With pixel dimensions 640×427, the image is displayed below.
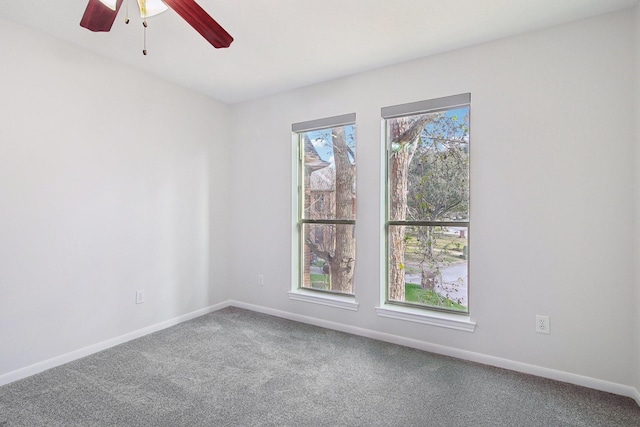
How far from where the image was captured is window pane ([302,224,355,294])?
3.38m

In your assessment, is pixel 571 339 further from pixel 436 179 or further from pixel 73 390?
pixel 73 390

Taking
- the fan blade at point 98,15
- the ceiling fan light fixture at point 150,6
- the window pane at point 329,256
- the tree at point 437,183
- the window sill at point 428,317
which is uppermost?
the ceiling fan light fixture at point 150,6

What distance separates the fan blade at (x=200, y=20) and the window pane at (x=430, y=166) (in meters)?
1.75

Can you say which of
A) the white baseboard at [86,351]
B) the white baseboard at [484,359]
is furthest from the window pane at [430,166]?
the white baseboard at [86,351]

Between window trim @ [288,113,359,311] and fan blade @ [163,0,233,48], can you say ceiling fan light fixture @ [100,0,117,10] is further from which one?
window trim @ [288,113,359,311]

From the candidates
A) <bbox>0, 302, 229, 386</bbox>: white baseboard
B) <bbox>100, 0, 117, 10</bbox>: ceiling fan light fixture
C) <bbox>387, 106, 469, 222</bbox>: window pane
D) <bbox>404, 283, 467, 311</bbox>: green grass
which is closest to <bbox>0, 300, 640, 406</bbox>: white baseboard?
<bbox>0, 302, 229, 386</bbox>: white baseboard

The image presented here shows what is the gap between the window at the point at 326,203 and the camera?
3.36 metres

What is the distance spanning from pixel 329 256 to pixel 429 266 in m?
1.02

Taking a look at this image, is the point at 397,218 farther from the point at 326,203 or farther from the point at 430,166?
the point at 326,203

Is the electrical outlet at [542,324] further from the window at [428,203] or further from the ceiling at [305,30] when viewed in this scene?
the ceiling at [305,30]

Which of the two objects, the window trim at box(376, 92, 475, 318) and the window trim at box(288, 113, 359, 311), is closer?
the window trim at box(376, 92, 475, 318)

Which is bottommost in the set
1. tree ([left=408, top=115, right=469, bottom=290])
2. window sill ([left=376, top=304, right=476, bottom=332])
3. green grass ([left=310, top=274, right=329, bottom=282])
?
window sill ([left=376, top=304, right=476, bottom=332])

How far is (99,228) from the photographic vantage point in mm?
2807

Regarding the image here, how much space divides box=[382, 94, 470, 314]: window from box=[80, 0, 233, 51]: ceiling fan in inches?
67.0
